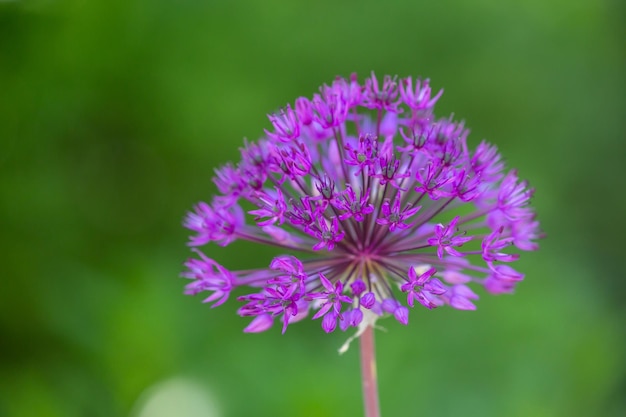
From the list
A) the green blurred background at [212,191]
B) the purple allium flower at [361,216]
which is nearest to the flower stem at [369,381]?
the purple allium flower at [361,216]

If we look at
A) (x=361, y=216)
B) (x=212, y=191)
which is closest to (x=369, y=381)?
(x=361, y=216)

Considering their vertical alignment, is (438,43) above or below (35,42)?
above

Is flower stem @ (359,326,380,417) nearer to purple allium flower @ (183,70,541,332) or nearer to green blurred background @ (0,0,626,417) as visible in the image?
purple allium flower @ (183,70,541,332)

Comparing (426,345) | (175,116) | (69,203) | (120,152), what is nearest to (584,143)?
(426,345)

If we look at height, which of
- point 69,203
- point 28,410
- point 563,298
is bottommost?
point 28,410

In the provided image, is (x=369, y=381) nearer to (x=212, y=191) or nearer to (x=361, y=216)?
(x=361, y=216)

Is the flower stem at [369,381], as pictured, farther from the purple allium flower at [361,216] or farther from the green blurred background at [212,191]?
the green blurred background at [212,191]

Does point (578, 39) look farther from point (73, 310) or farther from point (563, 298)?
point (73, 310)
